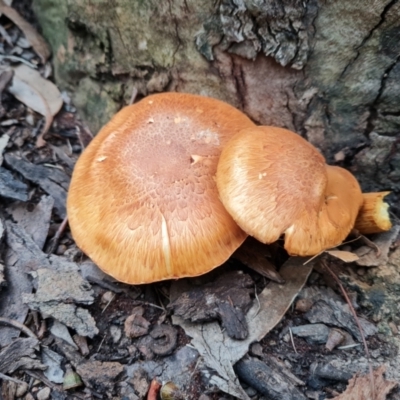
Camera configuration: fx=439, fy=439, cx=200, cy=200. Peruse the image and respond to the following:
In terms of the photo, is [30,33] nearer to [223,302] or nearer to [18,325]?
[18,325]

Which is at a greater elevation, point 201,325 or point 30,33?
point 30,33

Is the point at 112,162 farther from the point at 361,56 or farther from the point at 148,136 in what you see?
the point at 361,56

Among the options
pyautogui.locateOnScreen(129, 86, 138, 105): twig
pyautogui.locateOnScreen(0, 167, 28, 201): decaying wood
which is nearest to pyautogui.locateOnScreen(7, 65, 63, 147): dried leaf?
pyautogui.locateOnScreen(0, 167, 28, 201): decaying wood

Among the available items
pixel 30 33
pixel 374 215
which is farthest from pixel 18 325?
pixel 30 33

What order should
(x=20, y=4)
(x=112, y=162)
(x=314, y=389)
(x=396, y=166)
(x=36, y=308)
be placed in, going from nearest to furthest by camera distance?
→ (x=314, y=389) → (x=36, y=308) → (x=112, y=162) → (x=396, y=166) → (x=20, y=4)

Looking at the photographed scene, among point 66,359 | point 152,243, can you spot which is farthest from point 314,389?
point 66,359
